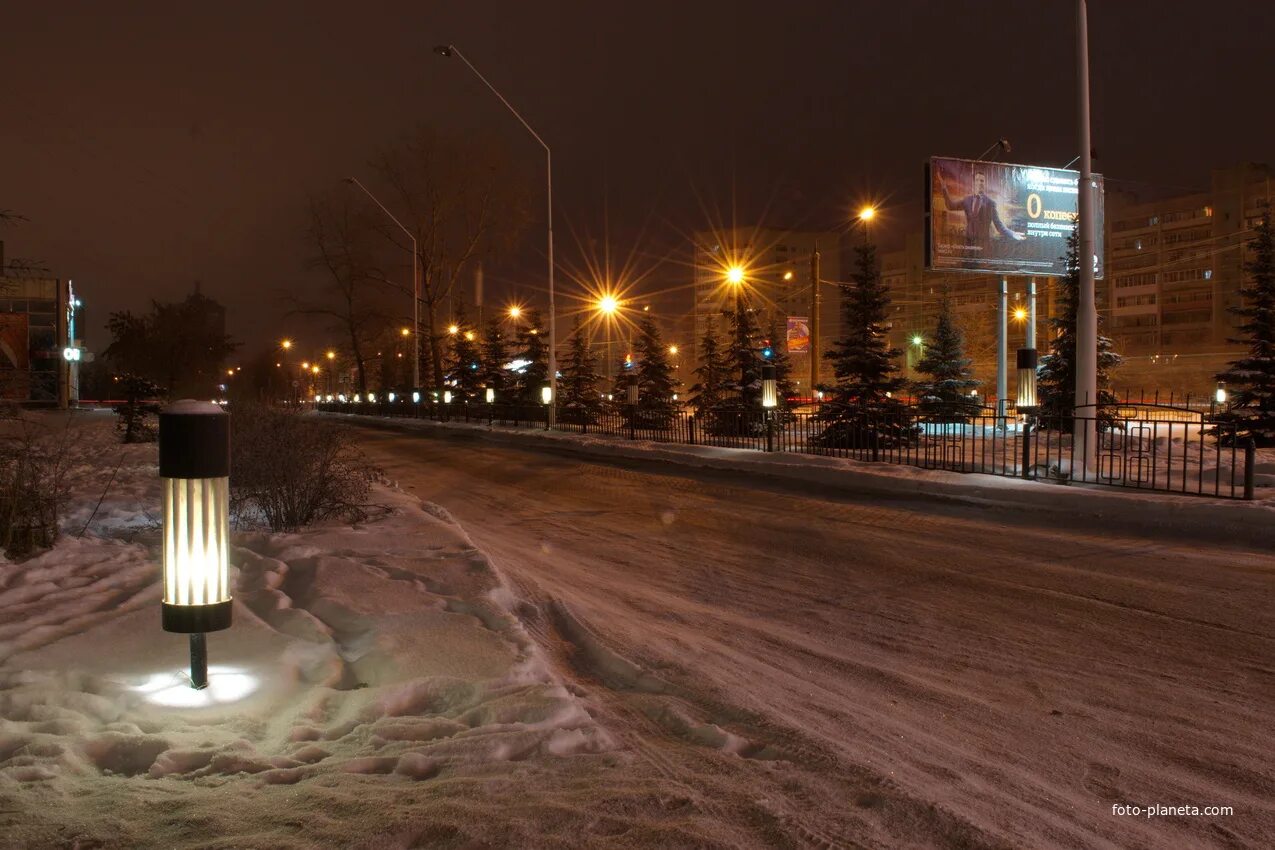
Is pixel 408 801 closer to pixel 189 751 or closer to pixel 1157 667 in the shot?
pixel 189 751

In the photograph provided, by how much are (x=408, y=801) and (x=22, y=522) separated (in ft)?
20.4

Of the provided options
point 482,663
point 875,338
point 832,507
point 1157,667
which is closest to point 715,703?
point 482,663

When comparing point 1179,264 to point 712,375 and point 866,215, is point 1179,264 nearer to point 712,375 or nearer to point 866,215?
point 712,375

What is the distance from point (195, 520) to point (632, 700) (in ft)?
7.64

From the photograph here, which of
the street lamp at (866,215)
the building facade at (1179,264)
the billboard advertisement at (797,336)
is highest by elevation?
the building facade at (1179,264)

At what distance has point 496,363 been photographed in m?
49.7

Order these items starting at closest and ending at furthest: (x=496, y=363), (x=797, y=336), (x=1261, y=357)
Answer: (x=1261, y=357) < (x=797, y=336) < (x=496, y=363)

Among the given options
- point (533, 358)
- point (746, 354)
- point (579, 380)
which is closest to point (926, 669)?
point (746, 354)

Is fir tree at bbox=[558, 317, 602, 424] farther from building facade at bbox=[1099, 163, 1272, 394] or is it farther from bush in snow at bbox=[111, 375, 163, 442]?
building facade at bbox=[1099, 163, 1272, 394]

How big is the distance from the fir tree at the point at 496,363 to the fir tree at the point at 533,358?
2215 mm

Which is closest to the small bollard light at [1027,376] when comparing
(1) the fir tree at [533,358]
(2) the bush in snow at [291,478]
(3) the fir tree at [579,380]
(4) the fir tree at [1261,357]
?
(4) the fir tree at [1261,357]

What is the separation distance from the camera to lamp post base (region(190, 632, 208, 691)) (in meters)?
4.36

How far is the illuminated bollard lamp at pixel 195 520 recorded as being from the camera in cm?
436

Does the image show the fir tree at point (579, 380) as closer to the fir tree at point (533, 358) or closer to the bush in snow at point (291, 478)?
the fir tree at point (533, 358)
